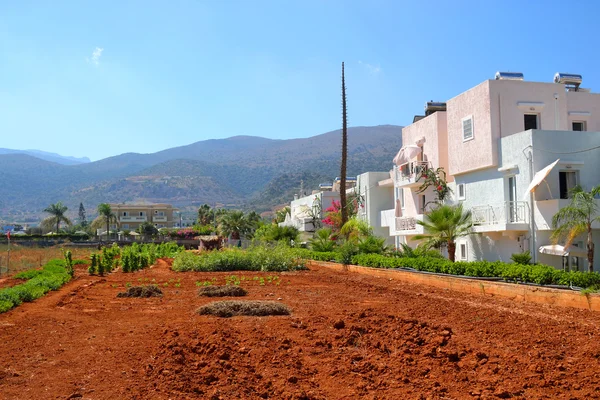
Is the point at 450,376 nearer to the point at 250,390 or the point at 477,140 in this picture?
the point at 250,390

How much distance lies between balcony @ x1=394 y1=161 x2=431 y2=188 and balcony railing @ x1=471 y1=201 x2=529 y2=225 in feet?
18.5

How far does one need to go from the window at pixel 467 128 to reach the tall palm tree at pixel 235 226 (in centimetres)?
5118

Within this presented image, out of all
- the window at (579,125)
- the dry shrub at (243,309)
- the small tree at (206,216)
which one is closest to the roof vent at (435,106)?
the window at (579,125)

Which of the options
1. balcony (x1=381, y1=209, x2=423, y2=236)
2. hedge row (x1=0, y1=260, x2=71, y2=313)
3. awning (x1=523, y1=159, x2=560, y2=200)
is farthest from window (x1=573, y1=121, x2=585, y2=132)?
hedge row (x1=0, y1=260, x2=71, y2=313)

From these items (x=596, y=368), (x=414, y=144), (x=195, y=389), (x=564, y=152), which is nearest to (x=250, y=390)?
(x=195, y=389)

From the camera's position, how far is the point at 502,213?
2459cm

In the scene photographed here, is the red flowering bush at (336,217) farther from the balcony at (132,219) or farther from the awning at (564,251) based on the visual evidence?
the balcony at (132,219)

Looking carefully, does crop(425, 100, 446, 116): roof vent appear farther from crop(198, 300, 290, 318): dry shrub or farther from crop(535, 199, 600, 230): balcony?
crop(198, 300, 290, 318): dry shrub

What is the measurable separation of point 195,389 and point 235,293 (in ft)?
37.4

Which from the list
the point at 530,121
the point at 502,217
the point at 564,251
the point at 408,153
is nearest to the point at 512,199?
the point at 502,217

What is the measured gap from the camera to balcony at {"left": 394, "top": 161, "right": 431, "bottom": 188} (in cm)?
3209

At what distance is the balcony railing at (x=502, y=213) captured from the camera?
23.5 meters

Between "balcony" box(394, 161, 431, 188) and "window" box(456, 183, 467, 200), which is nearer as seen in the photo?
"window" box(456, 183, 467, 200)

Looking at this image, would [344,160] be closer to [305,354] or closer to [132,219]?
[305,354]
